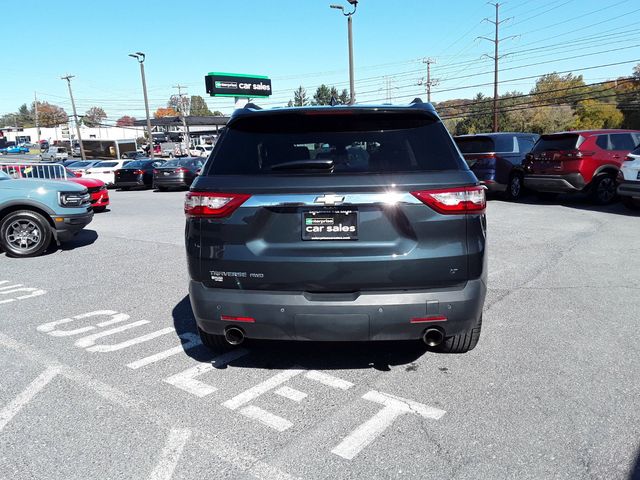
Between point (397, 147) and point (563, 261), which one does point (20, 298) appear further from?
point (563, 261)

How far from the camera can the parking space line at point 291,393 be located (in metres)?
3.16

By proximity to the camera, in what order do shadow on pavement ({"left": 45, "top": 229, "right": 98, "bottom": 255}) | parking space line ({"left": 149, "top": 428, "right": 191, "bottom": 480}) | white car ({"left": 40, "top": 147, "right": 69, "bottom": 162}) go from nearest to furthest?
parking space line ({"left": 149, "top": 428, "right": 191, "bottom": 480})
shadow on pavement ({"left": 45, "top": 229, "right": 98, "bottom": 255})
white car ({"left": 40, "top": 147, "right": 69, "bottom": 162})

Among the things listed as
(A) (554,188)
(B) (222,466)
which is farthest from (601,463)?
(A) (554,188)

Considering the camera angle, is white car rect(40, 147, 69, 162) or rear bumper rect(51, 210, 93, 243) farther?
white car rect(40, 147, 69, 162)

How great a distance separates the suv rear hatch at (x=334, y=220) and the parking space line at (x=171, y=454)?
2.90 feet

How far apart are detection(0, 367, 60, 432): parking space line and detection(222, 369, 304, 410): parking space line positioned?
1.30 m

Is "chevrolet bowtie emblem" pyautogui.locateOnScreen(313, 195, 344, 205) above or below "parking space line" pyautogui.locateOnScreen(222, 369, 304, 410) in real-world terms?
above

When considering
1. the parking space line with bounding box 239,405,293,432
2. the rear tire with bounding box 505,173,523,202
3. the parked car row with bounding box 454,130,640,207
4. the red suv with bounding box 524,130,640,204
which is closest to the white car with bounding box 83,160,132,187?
the parked car row with bounding box 454,130,640,207

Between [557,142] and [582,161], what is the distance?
84 centimetres

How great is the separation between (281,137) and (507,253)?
5.24 meters

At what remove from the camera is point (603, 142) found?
39.4 feet

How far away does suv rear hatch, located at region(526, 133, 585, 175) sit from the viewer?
38.6ft

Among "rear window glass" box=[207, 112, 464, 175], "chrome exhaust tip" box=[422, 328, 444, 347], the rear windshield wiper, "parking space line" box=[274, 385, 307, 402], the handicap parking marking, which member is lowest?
"parking space line" box=[274, 385, 307, 402]

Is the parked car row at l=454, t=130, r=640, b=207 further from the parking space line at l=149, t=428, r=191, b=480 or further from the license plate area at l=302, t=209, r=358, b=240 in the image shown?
the parking space line at l=149, t=428, r=191, b=480
